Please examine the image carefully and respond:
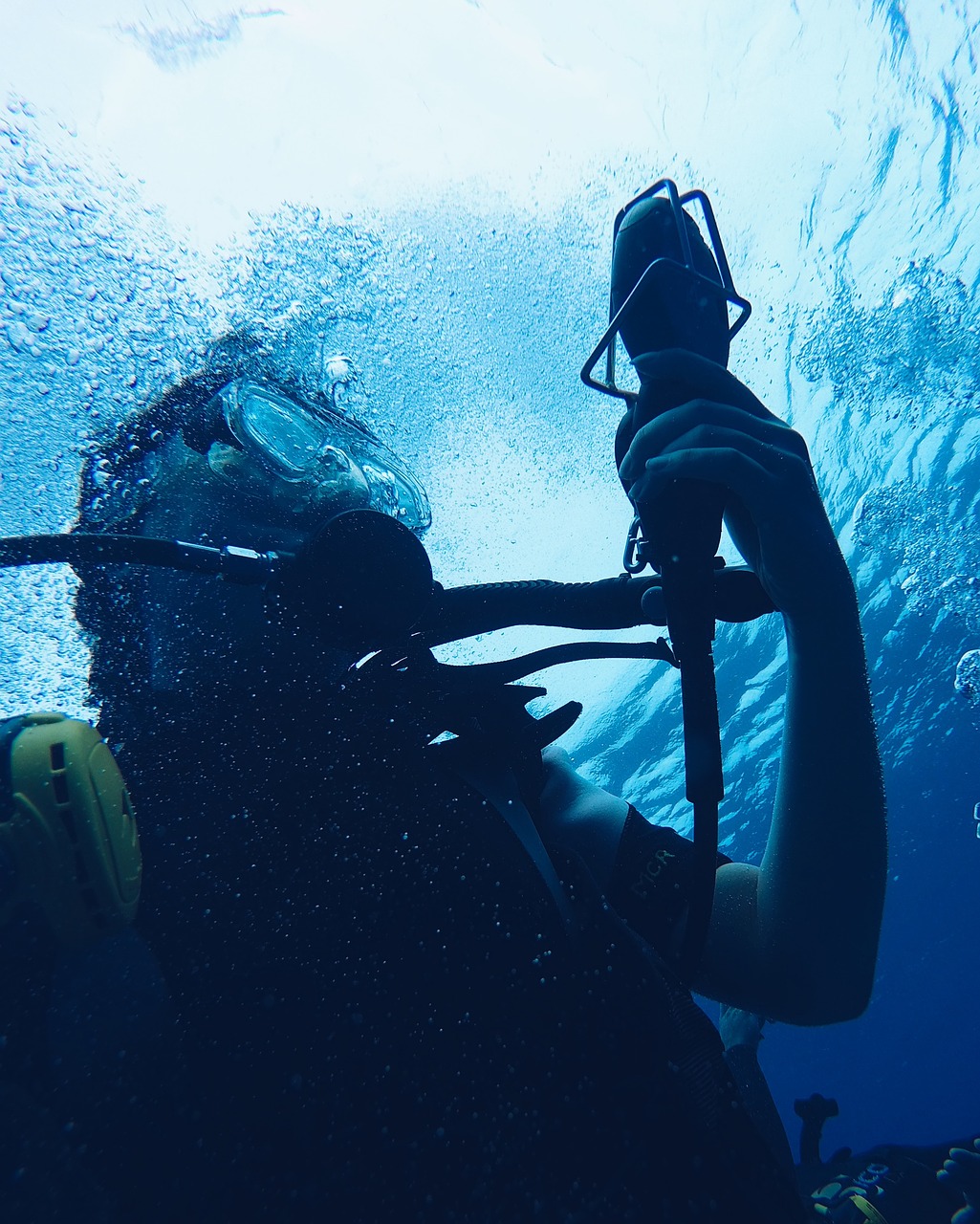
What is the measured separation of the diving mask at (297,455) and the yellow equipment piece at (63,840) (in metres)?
1.46

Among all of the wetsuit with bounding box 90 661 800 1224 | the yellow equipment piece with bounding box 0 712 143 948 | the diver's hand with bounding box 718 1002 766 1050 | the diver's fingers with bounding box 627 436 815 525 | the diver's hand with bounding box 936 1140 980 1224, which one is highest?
the diver's fingers with bounding box 627 436 815 525

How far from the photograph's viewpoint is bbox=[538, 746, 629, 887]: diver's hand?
6.93 ft

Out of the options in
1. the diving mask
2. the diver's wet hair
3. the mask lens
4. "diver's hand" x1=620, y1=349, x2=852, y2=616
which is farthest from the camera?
the mask lens

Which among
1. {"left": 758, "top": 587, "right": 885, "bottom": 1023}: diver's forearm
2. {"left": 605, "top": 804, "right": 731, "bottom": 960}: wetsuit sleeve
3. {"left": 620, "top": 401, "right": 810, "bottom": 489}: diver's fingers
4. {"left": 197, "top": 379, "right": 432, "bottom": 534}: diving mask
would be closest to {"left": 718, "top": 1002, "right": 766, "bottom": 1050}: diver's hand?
{"left": 605, "top": 804, "right": 731, "bottom": 960}: wetsuit sleeve

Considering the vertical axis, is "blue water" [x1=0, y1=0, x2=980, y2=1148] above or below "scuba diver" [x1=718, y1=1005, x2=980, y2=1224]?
above

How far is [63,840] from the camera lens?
119 centimetres

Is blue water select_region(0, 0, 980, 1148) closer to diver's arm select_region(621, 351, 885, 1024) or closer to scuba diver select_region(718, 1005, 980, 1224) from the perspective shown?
diver's arm select_region(621, 351, 885, 1024)

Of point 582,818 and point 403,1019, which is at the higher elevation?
point 582,818

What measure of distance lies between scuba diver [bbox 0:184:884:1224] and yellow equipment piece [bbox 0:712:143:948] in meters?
0.27

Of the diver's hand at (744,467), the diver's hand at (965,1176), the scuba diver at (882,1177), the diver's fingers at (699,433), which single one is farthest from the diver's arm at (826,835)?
the diver's hand at (965,1176)

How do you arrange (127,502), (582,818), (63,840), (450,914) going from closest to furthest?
(63,840) < (450,914) < (582,818) < (127,502)

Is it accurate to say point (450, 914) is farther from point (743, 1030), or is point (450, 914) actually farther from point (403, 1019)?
point (743, 1030)

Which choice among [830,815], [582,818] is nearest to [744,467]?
[830,815]

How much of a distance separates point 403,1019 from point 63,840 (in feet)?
2.94
